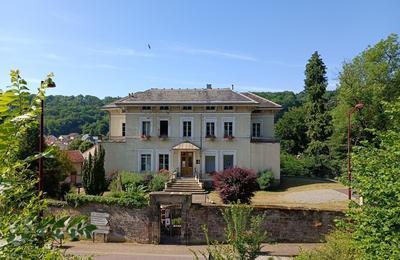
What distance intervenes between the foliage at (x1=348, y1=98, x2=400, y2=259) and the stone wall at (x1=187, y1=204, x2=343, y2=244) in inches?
431

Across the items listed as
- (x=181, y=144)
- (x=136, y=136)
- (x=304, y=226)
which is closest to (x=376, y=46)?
(x=181, y=144)

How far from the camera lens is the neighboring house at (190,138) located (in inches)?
1479

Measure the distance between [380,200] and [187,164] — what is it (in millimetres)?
28914

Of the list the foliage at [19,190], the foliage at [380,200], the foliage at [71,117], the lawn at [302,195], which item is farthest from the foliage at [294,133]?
the foliage at [71,117]

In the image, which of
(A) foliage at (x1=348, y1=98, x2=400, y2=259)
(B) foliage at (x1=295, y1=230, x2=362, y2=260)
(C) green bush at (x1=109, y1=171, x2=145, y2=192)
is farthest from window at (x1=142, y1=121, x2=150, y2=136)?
(A) foliage at (x1=348, y1=98, x2=400, y2=259)

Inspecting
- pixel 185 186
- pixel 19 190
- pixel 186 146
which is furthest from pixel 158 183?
pixel 19 190

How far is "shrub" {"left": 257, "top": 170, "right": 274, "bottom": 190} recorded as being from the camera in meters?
36.2

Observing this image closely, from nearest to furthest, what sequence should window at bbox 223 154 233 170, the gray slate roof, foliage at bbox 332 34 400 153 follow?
1. the gray slate roof
2. window at bbox 223 154 233 170
3. foliage at bbox 332 34 400 153

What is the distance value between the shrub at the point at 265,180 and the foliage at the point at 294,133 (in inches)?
1090

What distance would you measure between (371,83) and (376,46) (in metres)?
4.14

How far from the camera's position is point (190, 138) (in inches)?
1500

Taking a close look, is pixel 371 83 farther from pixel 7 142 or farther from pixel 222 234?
pixel 7 142

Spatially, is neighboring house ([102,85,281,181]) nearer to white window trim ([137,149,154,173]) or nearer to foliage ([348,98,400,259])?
white window trim ([137,149,154,173])

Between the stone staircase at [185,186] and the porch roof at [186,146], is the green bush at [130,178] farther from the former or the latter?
the porch roof at [186,146]
